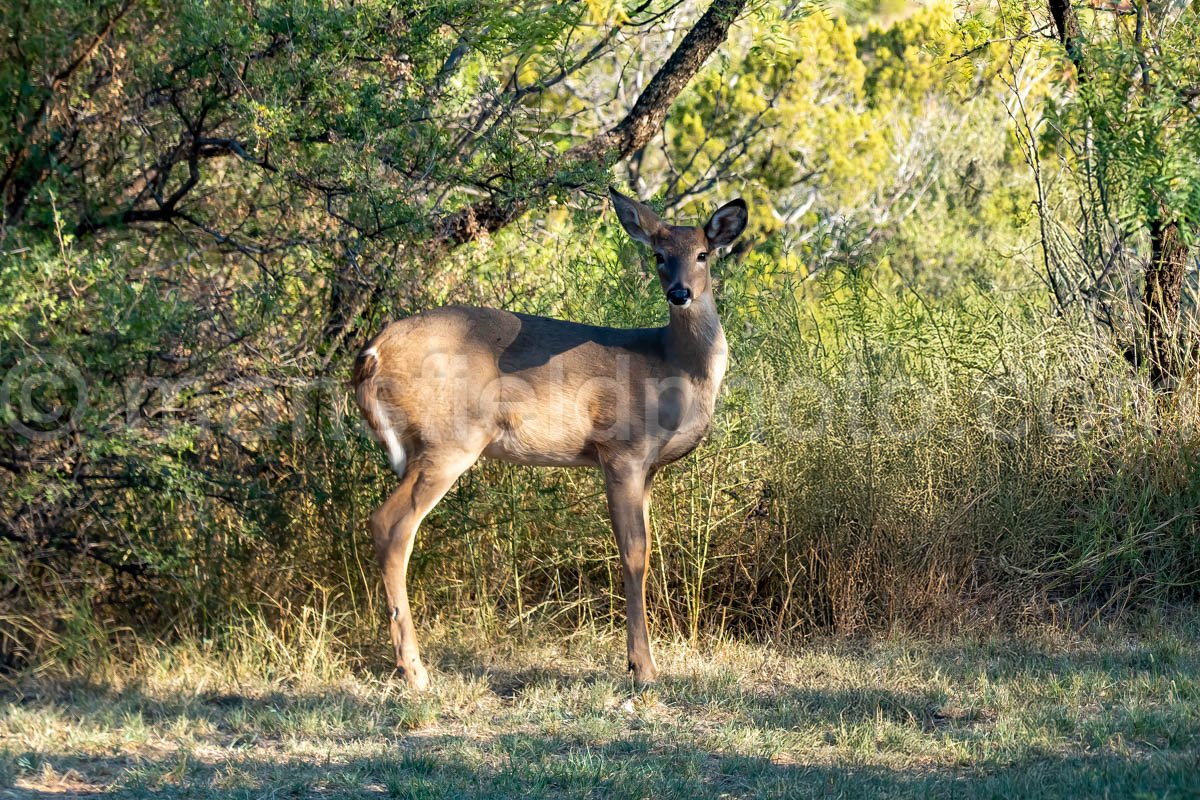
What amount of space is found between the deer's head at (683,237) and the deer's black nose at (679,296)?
0.46 feet

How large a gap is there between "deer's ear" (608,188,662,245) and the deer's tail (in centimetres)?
151

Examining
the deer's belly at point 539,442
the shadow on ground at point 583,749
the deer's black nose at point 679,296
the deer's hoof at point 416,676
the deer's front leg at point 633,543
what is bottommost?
the shadow on ground at point 583,749

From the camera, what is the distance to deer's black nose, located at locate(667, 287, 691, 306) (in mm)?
6645

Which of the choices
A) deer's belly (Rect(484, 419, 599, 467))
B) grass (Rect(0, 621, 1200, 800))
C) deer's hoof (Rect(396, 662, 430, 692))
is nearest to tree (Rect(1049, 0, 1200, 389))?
grass (Rect(0, 621, 1200, 800))

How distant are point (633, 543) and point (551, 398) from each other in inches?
34.2

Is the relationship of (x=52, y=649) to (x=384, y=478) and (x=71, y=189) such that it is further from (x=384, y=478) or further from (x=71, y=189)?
(x=71, y=189)

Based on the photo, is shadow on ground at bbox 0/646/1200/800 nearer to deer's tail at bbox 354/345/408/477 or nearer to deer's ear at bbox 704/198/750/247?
deer's tail at bbox 354/345/408/477

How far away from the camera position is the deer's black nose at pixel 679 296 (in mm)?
6645

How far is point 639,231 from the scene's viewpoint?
7.12 meters

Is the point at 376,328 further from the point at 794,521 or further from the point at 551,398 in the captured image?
the point at 794,521

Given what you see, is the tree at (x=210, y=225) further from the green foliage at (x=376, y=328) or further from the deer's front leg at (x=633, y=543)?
the deer's front leg at (x=633, y=543)

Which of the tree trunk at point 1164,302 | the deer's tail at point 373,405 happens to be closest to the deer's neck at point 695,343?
the deer's tail at point 373,405

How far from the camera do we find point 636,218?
7.09m

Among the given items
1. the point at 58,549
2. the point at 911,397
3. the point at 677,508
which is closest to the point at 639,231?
the point at 677,508
